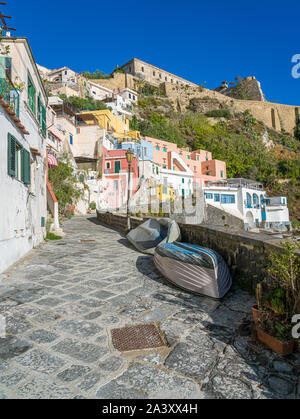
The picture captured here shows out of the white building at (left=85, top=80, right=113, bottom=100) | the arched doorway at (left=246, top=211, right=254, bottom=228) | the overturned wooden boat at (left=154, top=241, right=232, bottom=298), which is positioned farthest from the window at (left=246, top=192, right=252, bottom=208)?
the white building at (left=85, top=80, right=113, bottom=100)

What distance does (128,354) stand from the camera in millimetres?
2689

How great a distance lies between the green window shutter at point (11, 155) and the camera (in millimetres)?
5734

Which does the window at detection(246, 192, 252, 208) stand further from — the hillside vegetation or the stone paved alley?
the stone paved alley

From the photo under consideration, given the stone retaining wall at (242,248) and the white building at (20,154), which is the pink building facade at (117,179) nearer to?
the white building at (20,154)

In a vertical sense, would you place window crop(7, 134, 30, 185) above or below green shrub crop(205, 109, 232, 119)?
below

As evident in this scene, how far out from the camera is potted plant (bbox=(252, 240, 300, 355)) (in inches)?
107

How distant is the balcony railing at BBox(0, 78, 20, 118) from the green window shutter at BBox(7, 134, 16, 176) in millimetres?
759

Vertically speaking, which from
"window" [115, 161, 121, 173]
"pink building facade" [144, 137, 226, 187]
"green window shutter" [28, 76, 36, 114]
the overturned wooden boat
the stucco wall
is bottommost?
the overturned wooden boat

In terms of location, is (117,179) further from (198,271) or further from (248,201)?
(198,271)

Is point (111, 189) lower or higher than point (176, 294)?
higher
